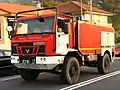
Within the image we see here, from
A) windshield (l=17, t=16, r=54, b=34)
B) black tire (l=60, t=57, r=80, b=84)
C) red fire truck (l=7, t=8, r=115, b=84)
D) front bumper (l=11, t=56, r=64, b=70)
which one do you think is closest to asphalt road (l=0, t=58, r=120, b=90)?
black tire (l=60, t=57, r=80, b=84)

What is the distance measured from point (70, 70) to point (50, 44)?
136 cm

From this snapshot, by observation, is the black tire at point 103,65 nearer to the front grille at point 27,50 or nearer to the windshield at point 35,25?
the windshield at point 35,25

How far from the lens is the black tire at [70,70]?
39.5 feet

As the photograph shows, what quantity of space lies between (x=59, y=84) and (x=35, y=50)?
1.47m

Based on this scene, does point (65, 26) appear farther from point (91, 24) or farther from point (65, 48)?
point (91, 24)

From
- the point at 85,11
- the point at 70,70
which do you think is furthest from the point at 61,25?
the point at 85,11

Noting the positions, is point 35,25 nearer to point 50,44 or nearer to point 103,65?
point 50,44

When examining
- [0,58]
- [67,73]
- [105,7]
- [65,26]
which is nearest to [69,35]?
[65,26]

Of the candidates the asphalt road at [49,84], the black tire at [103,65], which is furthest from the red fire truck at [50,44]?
the black tire at [103,65]

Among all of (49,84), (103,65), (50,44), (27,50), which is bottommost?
(49,84)

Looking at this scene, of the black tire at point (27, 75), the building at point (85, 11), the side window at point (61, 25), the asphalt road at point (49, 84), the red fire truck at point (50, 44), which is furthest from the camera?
the building at point (85, 11)

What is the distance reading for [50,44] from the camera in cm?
1163

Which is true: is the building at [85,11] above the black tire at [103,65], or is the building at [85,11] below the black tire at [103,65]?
above

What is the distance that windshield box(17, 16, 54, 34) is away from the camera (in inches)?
476
